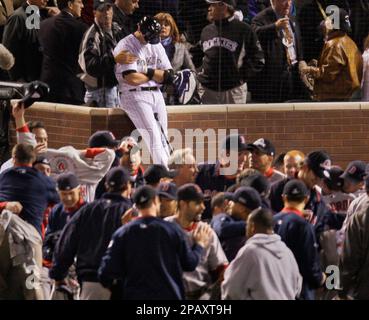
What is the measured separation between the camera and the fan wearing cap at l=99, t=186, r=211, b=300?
67.4 ft

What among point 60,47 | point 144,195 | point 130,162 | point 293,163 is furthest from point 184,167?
point 144,195

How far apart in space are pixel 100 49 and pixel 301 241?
4.24m

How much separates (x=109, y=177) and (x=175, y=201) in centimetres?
65

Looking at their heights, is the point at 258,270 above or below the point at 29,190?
below

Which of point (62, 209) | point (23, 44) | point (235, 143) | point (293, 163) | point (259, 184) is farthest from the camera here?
point (23, 44)

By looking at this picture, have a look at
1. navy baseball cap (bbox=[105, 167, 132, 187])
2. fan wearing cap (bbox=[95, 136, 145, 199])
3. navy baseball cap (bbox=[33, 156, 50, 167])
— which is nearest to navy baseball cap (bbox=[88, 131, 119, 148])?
fan wearing cap (bbox=[95, 136, 145, 199])

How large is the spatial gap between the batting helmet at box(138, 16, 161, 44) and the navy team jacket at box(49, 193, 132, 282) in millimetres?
3287

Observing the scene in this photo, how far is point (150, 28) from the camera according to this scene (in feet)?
78.9

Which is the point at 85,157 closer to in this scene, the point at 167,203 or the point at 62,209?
the point at 62,209

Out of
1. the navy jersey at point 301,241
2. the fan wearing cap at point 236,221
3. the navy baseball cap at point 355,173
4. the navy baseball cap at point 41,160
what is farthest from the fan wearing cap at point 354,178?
the navy baseball cap at point 41,160

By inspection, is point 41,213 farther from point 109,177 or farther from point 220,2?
point 220,2

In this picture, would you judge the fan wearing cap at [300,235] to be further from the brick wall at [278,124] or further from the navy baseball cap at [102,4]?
the navy baseball cap at [102,4]

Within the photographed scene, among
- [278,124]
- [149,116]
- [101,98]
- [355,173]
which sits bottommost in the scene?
[355,173]
